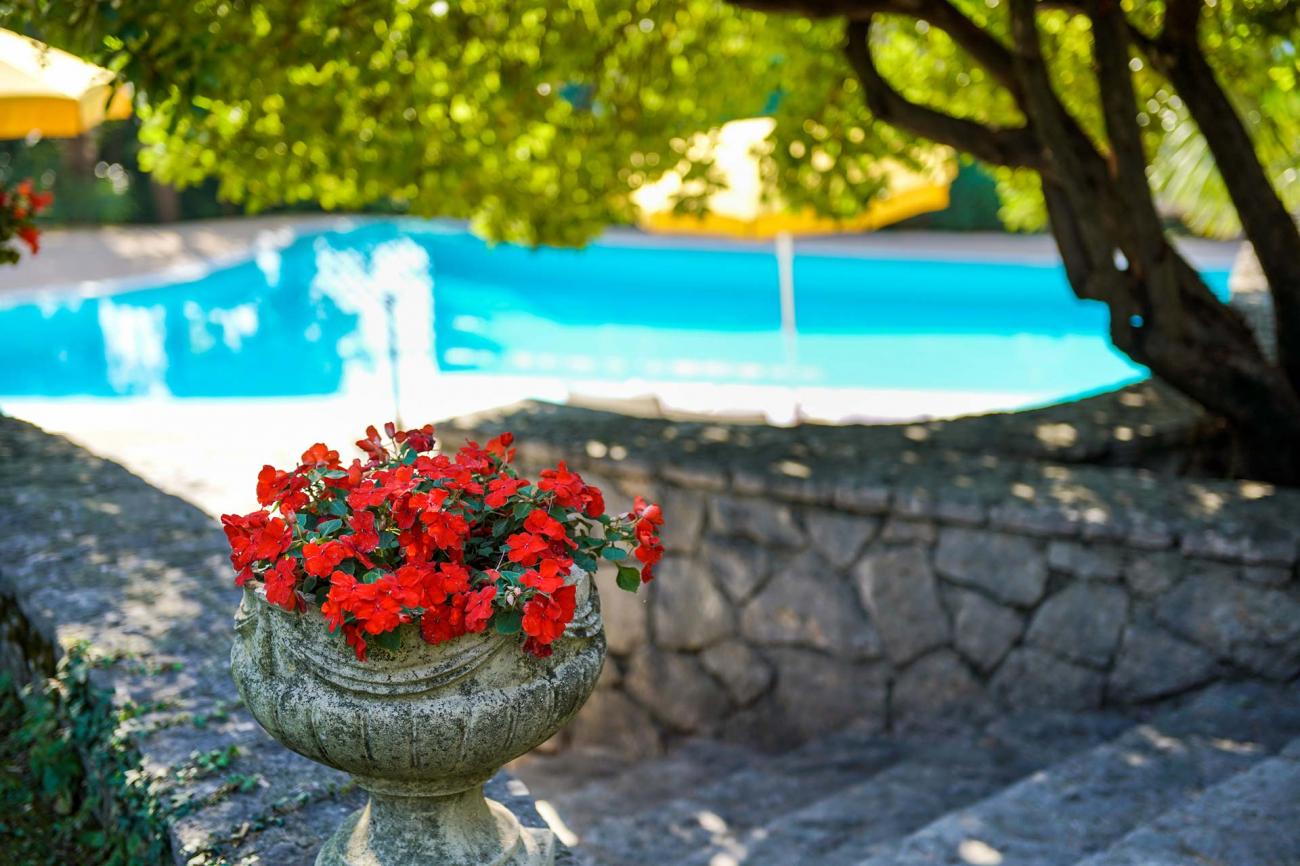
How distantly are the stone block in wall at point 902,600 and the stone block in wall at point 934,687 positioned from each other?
6 centimetres

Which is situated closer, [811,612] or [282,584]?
[282,584]

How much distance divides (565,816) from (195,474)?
374cm

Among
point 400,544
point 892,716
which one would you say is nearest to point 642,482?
point 892,716

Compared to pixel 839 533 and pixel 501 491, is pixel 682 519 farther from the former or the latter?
pixel 501 491

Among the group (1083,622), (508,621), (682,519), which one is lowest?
(1083,622)

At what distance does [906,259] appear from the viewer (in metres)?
16.6

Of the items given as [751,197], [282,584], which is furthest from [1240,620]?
[751,197]

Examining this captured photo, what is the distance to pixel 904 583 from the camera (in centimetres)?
493

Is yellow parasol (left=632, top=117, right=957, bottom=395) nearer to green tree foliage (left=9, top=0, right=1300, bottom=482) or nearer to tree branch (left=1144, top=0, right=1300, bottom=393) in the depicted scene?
green tree foliage (left=9, top=0, right=1300, bottom=482)

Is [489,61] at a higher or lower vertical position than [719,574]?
higher

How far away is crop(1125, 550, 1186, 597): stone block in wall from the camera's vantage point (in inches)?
177

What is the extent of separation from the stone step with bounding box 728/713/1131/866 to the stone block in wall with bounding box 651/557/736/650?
921 millimetres

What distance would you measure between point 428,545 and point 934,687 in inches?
123

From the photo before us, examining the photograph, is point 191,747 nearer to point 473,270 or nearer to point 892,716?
point 892,716
